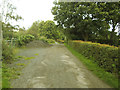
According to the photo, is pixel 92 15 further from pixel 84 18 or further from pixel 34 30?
pixel 34 30

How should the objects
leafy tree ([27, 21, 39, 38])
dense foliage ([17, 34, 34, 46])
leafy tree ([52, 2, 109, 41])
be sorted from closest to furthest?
leafy tree ([52, 2, 109, 41])
dense foliage ([17, 34, 34, 46])
leafy tree ([27, 21, 39, 38])

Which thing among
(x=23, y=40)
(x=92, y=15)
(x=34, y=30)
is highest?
(x=92, y=15)

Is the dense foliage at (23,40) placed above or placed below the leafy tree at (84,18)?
below

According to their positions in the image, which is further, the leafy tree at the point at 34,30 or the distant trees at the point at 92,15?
the leafy tree at the point at 34,30

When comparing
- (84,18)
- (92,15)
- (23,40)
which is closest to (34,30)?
(23,40)

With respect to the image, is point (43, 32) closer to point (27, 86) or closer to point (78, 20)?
point (78, 20)

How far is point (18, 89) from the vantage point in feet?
14.4

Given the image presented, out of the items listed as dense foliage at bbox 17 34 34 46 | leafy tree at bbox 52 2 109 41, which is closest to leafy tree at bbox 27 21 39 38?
dense foliage at bbox 17 34 34 46

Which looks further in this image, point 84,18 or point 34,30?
point 34,30

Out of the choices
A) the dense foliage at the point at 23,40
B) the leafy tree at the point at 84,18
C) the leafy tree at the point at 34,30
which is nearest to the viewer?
the leafy tree at the point at 84,18

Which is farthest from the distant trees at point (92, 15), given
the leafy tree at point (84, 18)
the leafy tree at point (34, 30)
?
the leafy tree at point (34, 30)

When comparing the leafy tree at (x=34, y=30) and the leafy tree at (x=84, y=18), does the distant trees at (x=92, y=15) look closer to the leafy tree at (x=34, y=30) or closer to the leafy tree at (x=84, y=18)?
the leafy tree at (x=84, y=18)

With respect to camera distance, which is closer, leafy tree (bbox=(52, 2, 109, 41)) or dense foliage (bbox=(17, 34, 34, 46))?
leafy tree (bbox=(52, 2, 109, 41))

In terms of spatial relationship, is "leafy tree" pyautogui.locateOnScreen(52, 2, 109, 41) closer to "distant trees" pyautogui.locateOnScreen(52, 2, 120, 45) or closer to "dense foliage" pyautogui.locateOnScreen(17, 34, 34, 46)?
"distant trees" pyautogui.locateOnScreen(52, 2, 120, 45)
